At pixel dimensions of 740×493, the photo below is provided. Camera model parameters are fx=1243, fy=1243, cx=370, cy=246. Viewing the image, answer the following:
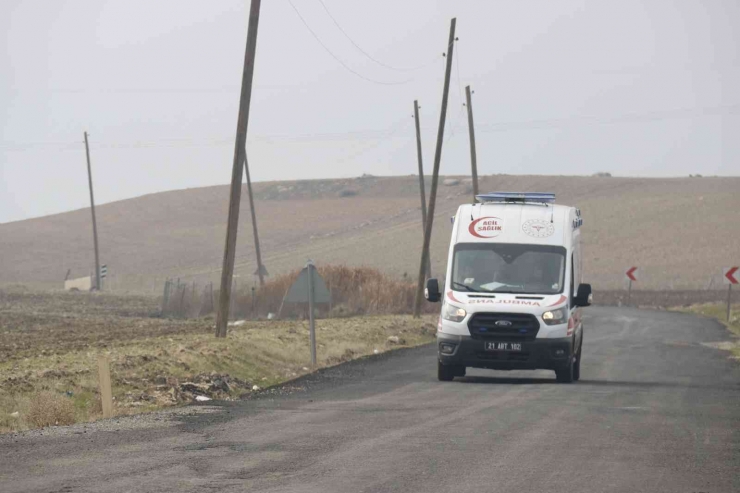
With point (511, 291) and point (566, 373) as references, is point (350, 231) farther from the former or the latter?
point (566, 373)

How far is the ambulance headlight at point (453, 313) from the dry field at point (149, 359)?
3.33 m

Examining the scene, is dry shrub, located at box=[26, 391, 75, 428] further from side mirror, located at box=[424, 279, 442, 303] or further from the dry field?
side mirror, located at box=[424, 279, 442, 303]

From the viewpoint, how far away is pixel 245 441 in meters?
12.7

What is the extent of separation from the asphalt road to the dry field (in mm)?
1617

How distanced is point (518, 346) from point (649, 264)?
2747 inches

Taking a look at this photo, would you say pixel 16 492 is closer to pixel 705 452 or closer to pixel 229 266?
pixel 705 452

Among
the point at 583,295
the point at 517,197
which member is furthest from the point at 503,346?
the point at 517,197

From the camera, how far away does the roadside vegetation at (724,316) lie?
32269mm

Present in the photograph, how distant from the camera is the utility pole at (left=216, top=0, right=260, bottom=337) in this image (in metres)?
26.2

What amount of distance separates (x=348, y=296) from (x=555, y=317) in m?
27.7

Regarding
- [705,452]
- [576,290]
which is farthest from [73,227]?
[705,452]

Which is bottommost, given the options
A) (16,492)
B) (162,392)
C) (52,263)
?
(52,263)

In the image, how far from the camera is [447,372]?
21266 millimetres

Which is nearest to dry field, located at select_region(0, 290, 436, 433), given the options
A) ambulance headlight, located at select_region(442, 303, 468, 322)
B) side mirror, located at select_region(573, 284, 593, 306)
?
ambulance headlight, located at select_region(442, 303, 468, 322)
